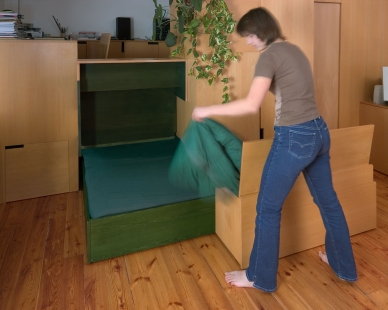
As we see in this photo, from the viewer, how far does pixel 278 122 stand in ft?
5.44

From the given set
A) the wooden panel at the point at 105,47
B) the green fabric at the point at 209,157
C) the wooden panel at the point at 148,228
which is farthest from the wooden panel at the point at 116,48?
the wooden panel at the point at 148,228

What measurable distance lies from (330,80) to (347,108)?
0.37m

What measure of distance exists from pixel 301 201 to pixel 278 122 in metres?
0.67

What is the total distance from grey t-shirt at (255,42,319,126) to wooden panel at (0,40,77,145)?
193 centimetres

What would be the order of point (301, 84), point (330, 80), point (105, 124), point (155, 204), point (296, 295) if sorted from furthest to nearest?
point (330, 80) → point (105, 124) → point (155, 204) → point (296, 295) → point (301, 84)

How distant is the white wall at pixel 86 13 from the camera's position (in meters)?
5.82

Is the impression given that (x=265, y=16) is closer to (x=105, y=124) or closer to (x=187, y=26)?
(x=187, y=26)

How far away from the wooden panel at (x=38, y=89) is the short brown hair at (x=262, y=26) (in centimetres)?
179

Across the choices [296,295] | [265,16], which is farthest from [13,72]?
[296,295]

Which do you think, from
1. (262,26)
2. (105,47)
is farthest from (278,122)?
(105,47)

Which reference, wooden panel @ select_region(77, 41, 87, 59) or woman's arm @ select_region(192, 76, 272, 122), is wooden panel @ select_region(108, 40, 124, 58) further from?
woman's arm @ select_region(192, 76, 272, 122)

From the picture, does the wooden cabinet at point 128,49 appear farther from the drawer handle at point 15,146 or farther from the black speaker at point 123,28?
the drawer handle at point 15,146

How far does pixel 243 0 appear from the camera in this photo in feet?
8.86

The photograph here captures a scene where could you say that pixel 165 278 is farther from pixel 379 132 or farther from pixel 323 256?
pixel 379 132
